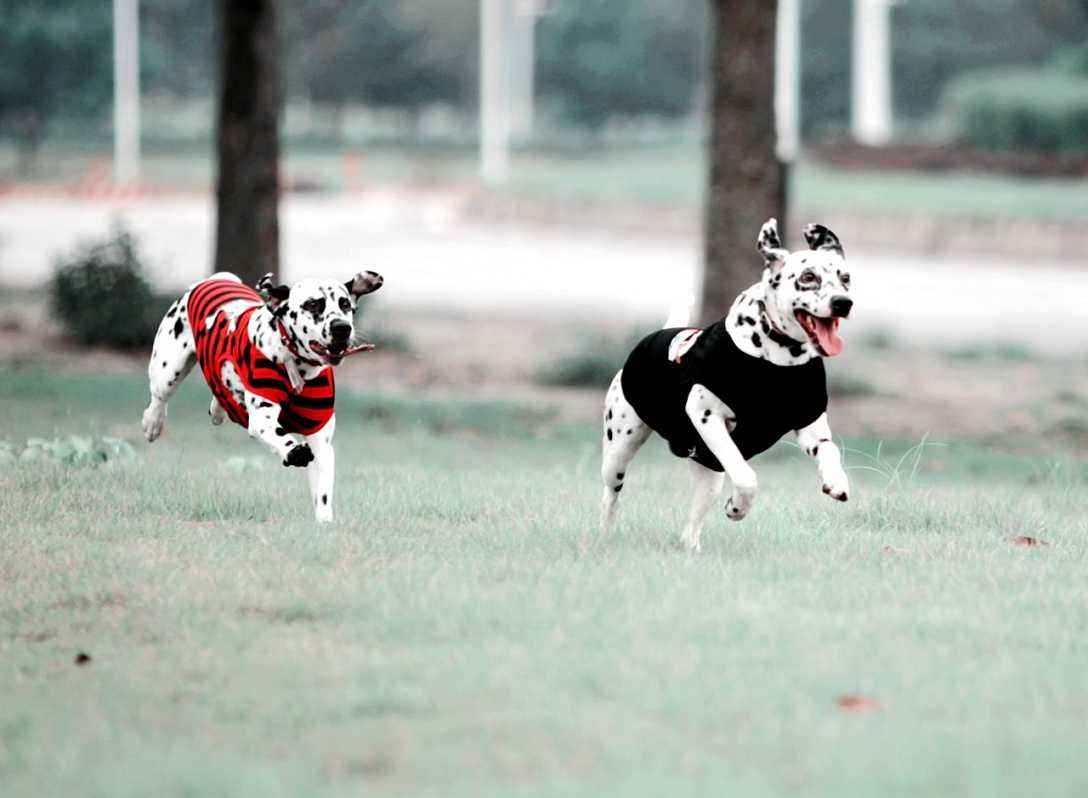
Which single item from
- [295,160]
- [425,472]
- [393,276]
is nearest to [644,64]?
[295,160]

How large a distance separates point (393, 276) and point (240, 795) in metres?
23.4

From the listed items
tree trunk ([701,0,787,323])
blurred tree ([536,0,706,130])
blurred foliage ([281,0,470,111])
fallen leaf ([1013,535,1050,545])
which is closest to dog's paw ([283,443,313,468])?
fallen leaf ([1013,535,1050,545])

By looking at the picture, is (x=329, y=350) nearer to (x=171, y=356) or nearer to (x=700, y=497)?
(x=700, y=497)

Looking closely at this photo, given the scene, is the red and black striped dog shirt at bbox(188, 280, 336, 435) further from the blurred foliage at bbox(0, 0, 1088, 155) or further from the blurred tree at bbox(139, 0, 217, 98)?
the blurred tree at bbox(139, 0, 217, 98)

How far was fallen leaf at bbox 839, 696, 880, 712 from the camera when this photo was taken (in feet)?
16.6

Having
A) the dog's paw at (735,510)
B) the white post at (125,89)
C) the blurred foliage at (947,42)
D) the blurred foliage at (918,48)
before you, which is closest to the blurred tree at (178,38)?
the white post at (125,89)

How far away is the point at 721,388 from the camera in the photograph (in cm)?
671

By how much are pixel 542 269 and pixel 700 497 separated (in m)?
22.4

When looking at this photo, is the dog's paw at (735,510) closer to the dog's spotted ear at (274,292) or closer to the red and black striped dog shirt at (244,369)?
the red and black striped dog shirt at (244,369)

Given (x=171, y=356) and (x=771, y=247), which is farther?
(x=171, y=356)

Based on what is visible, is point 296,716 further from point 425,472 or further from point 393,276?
point 393,276

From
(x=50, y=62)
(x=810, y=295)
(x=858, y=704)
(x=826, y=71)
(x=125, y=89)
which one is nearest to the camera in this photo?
(x=858, y=704)

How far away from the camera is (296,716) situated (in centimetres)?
498

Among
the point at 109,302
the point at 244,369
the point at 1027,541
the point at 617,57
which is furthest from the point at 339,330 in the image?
the point at 617,57
